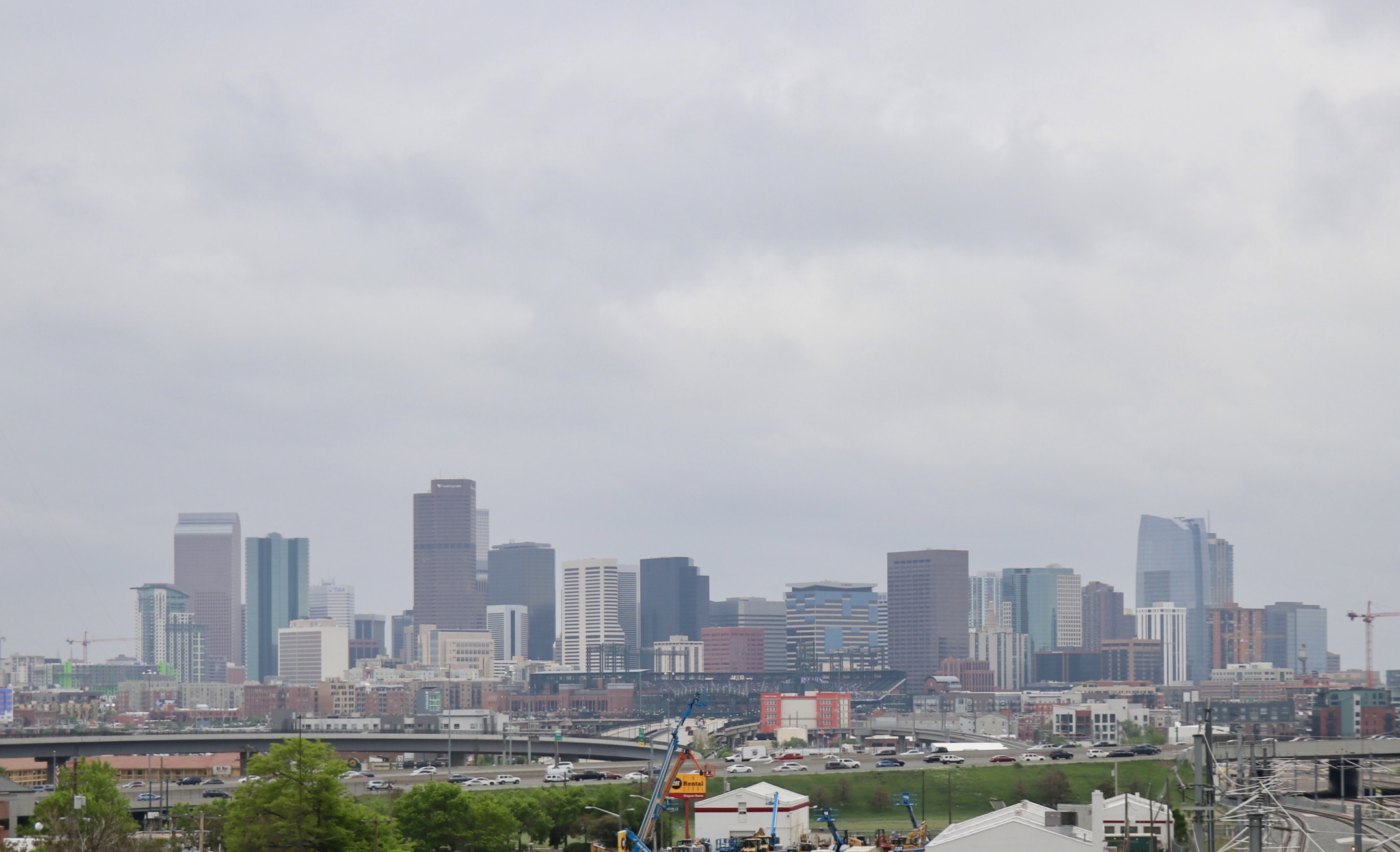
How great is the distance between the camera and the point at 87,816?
68812 millimetres

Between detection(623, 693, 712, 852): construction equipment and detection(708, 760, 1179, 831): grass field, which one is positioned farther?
detection(708, 760, 1179, 831): grass field

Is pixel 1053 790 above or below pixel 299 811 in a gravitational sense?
below

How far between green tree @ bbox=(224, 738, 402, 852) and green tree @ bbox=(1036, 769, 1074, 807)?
251 feet

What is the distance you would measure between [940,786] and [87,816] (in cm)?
7952

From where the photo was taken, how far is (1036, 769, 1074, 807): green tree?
12825 centimetres

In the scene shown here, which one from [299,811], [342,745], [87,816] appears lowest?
[342,745]

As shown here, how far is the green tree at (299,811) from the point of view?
60312mm

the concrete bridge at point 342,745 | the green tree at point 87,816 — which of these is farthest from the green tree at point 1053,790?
the green tree at point 87,816

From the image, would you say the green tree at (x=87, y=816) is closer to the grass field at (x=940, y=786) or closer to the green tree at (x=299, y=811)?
the green tree at (x=299, y=811)

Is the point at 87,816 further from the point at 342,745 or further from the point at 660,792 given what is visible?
the point at 342,745

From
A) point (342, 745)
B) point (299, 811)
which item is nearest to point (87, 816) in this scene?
point (299, 811)

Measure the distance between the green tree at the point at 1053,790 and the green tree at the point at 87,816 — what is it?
69845 millimetres

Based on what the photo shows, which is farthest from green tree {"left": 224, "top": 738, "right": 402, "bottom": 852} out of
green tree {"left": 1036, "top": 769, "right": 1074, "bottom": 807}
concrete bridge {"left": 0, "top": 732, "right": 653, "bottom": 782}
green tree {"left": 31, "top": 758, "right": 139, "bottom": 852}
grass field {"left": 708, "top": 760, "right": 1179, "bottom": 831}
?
concrete bridge {"left": 0, "top": 732, "right": 653, "bottom": 782}

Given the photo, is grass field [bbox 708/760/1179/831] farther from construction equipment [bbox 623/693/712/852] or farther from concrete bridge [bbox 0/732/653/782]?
concrete bridge [bbox 0/732/653/782]
